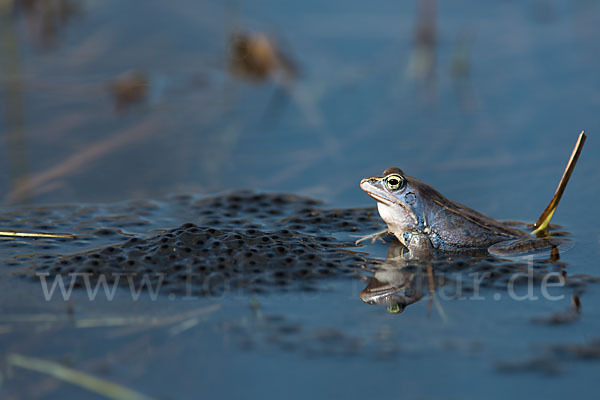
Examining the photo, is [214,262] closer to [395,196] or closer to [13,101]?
[395,196]

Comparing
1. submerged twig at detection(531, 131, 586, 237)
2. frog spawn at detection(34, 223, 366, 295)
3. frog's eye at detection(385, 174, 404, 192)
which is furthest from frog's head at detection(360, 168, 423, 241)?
submerged twig at detection(531, 131, 586, 237)

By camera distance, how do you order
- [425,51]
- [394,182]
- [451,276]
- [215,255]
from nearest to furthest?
[451,276] → [215,255] → [394,182] → [425,51]

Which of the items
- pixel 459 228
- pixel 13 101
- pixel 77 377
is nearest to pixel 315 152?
pixel 459 228

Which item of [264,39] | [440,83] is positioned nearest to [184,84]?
[264,39]

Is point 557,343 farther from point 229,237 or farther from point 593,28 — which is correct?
point 593,28

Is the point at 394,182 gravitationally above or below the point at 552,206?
above

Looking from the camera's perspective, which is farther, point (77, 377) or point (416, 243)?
point (416, 243)

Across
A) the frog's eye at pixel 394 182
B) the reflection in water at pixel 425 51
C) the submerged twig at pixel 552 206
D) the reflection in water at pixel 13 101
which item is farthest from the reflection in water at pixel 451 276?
the reflection in water at pixel 425 51
